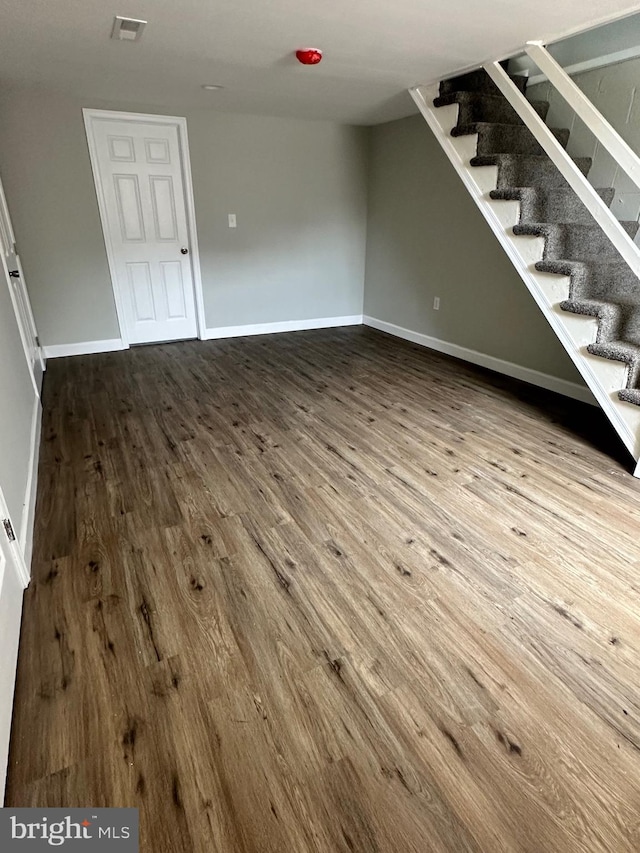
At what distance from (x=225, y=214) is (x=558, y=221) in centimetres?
317

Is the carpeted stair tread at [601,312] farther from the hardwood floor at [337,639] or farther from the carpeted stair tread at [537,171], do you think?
the carpeted stair tread at [537,171]

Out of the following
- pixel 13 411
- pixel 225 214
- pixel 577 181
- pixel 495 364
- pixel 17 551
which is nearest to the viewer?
pixel 17 551

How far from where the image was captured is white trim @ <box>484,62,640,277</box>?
7.73ft

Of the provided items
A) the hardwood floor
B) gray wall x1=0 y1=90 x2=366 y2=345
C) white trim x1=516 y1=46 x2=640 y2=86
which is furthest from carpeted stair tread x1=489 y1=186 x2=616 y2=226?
gray wall x1=0 y1=90 x2=366 y2=345

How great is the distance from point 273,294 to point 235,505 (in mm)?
3641

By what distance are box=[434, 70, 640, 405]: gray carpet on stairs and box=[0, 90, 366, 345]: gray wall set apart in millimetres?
1952

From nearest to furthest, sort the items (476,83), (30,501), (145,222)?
(30,501), (476,83), (145,222)

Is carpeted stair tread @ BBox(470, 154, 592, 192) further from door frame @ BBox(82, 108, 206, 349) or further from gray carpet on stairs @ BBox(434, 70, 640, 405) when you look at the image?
door frame @ BBox(82, 108, 206, 349)

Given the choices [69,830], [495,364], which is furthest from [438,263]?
[69,830]

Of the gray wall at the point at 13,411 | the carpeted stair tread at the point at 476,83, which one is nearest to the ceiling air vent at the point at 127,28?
the gray wall at the point at 13,411

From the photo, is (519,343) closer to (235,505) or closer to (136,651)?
(235,505)

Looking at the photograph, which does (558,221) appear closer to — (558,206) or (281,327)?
(558,206)

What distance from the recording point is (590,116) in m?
2.47

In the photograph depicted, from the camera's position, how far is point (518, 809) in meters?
1.10
